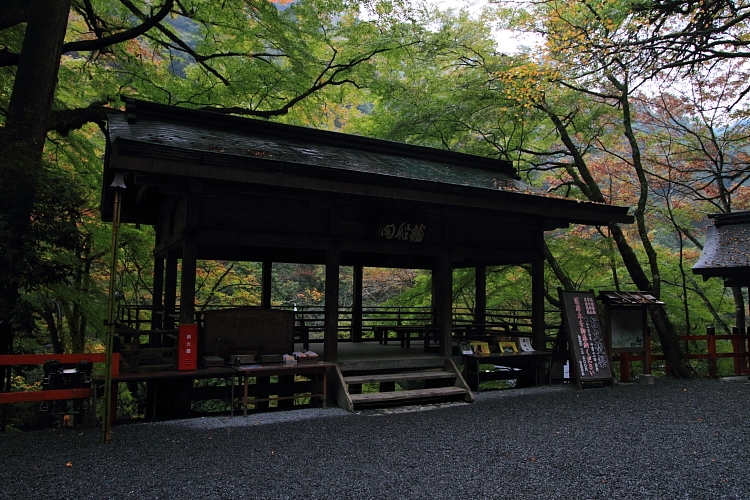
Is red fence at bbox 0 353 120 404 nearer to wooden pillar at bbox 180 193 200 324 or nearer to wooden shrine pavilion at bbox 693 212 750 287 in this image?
wooden pillar at bbox 180 193 200 324

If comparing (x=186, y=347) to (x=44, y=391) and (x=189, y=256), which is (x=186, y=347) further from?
(x=44, y=391)

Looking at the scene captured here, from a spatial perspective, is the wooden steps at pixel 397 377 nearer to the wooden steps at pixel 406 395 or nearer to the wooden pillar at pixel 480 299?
the wooden steps at pixel 406 395

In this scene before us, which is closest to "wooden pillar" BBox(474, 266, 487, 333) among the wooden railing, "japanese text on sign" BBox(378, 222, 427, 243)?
the wooden railing

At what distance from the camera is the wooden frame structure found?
6.14 metres

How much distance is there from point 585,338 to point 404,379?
12.4 feet

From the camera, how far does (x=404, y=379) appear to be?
7.82m

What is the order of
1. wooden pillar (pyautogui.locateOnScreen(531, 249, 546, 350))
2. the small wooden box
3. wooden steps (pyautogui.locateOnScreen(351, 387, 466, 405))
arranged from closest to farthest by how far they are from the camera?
the small wooden box
wooden steps (pyautogui.locateOnScreen(351, 387, 466, 405))
wooden pillar (pyautogui.locateOnScreen(531, 249, 546, 350))

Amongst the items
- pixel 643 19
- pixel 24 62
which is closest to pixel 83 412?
pixel 24 62

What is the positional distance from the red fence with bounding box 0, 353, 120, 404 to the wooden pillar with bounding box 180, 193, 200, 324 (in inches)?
40.3

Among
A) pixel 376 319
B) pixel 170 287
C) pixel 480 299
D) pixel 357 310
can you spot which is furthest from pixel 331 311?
pixel 480 299

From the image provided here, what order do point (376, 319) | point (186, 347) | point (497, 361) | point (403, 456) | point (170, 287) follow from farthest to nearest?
point (376, 319)
point (497, 361)
point (170, 287)
point (186, 347)
point (403, 456)

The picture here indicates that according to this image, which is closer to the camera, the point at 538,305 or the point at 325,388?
the point at 325,388

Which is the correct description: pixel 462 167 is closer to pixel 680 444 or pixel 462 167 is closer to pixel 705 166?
pixel 680 444

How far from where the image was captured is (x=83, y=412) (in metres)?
6.04
